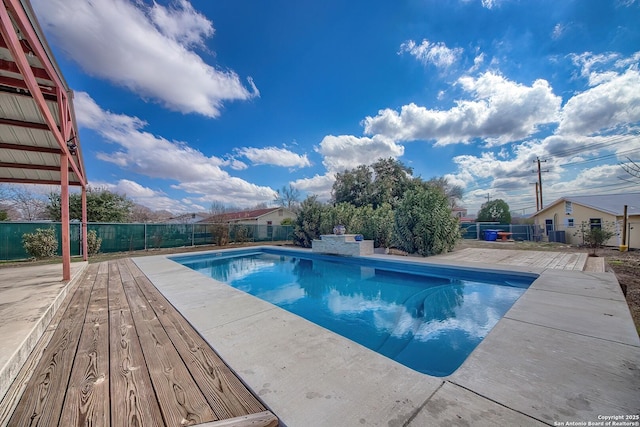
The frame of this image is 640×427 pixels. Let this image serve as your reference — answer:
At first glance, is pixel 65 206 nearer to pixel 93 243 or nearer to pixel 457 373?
pixel 457 373

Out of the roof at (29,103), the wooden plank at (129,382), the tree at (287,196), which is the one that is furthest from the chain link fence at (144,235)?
the tree at (287,196)

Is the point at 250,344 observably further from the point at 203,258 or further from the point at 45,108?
the point at 203,258

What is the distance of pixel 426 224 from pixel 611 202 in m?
14.7

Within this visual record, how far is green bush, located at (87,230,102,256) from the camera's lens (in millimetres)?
9648

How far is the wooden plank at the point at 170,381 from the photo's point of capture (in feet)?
4.27

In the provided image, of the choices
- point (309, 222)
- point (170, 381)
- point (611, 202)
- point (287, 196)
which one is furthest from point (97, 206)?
point (611, 202)

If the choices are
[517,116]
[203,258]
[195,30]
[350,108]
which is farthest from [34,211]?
[517,116]

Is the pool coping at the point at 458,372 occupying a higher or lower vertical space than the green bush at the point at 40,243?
lower

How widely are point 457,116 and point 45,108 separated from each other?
15241 mm

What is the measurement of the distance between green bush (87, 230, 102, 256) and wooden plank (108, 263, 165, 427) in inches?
386

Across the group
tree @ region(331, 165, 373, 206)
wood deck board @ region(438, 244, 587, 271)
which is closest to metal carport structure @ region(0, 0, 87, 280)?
wood deck board @ region(438, 244, 587, 271)

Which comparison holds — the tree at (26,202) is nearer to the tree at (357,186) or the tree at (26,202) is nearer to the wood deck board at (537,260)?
the tree at (357,186)

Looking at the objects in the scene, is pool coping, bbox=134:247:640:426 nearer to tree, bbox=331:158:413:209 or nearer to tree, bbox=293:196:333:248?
tree, bbox=293:196:333:248

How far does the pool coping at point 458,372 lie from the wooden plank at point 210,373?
7 centimetres
